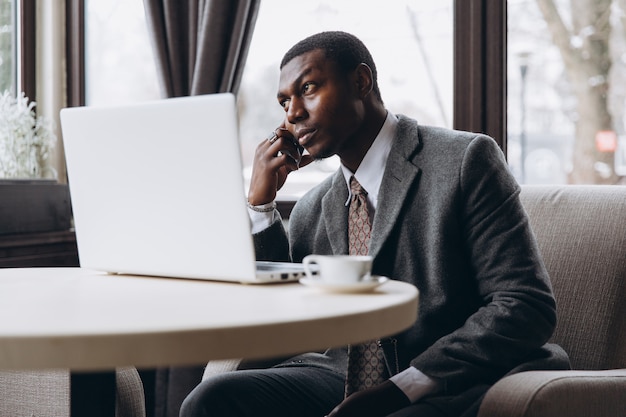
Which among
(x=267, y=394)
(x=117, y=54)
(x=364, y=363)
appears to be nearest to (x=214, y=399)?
(x=267, y=394)

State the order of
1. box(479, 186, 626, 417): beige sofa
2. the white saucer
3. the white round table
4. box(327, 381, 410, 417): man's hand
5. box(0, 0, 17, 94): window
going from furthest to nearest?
box(0, 0, 17, 94): window < box(479, 186, 626, 417): beige sofa < box(327, 381, 410, 417): man's hand < the white saucer < the white round table

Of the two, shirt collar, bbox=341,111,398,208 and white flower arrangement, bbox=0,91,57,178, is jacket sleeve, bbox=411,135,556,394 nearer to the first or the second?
shirt collar, bbox=341,111,398,208

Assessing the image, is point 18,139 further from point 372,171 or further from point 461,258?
point 461,258

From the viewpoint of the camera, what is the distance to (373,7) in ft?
9.30

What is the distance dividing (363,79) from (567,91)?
112 centimetres

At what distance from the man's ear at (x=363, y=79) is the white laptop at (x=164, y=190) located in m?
0.53

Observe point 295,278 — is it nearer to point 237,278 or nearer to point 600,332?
point 237,278

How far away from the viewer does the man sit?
4.66 feet

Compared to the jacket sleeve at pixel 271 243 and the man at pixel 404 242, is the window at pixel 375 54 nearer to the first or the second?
the man at pixel 404 242

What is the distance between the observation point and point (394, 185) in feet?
5.30

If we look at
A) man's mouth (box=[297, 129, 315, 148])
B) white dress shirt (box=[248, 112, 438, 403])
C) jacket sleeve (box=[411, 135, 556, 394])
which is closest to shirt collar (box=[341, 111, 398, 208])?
white dress shirt (box=[248, 112, 438, 403])

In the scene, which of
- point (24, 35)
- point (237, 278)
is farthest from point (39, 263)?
point (237, 278)

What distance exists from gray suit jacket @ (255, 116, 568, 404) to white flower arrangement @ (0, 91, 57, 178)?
5.32 ft

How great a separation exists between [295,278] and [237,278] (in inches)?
5.1
